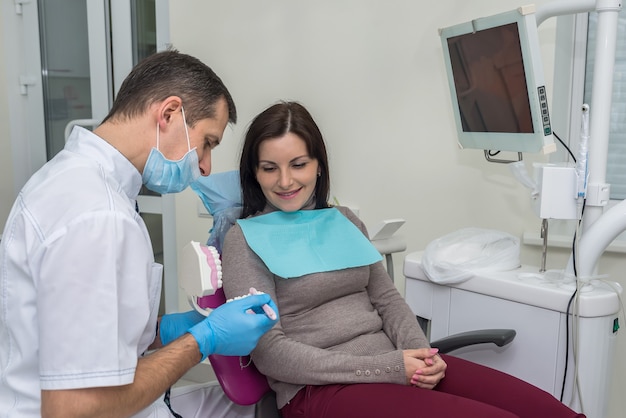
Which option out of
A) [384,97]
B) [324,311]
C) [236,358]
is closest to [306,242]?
[324,311]

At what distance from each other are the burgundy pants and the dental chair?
0.07 meters

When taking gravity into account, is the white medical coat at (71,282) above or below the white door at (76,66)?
below

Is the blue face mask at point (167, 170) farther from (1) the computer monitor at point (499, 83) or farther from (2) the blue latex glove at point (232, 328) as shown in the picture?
(1) the computer monitor at point (499, 83)

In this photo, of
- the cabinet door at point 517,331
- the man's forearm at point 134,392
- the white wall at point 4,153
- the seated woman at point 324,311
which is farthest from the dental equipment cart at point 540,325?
the white wall at point 4,153

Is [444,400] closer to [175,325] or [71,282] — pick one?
[175,325]

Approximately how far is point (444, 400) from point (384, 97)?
1.25 meters

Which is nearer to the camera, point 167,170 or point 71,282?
point 71,282

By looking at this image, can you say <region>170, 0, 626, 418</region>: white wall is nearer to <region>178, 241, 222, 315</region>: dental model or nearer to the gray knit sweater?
the gray knit sweater

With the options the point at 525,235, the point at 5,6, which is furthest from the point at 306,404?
the point at 5,6

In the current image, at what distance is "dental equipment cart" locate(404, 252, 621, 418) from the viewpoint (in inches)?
54.6

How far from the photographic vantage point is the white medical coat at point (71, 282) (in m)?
0.85

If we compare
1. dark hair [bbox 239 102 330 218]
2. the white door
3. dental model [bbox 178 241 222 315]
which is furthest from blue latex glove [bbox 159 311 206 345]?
the white door

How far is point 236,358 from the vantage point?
134cm

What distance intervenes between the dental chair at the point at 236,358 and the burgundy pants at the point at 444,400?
73 millimetres
